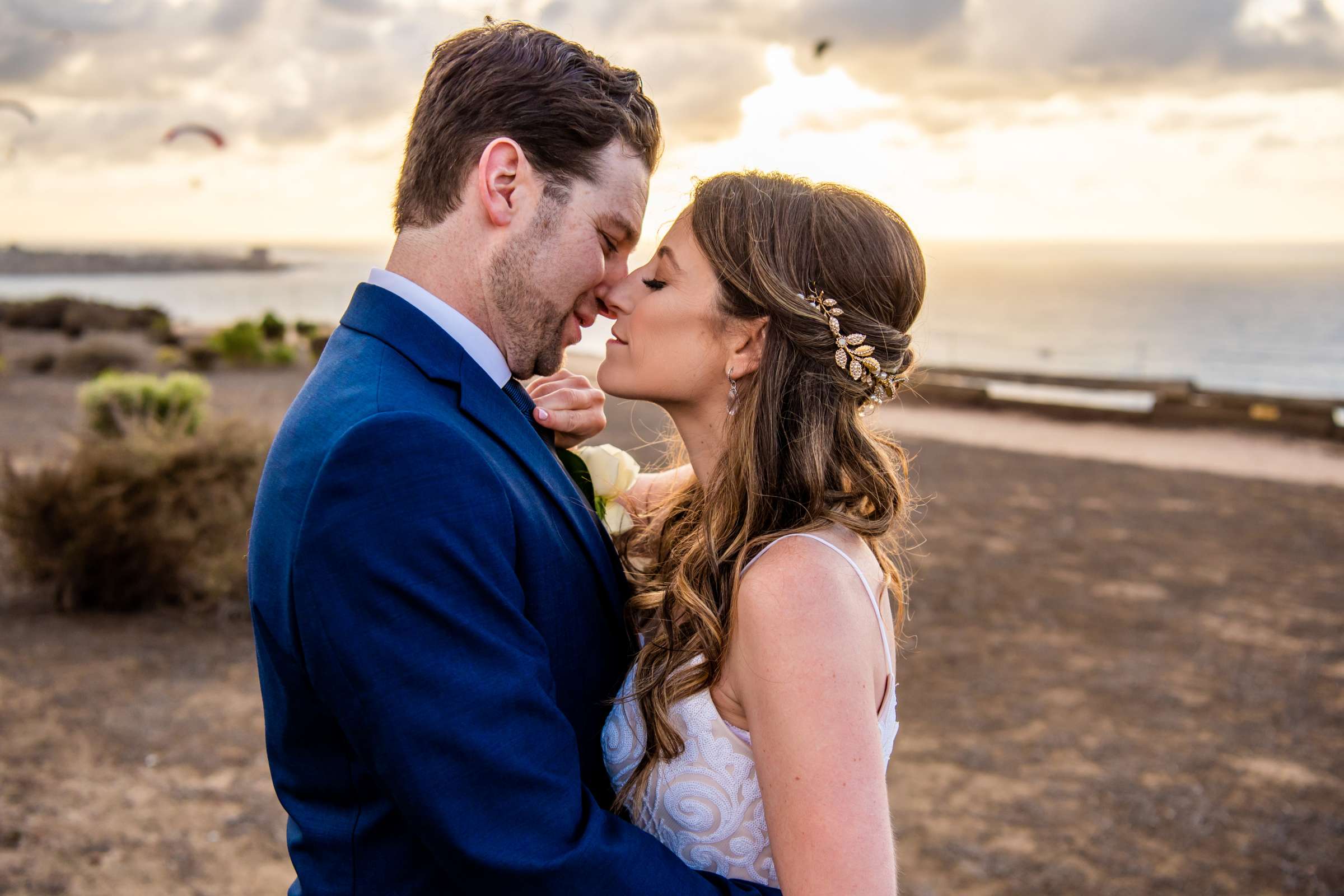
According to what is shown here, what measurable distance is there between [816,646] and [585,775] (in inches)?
23.9

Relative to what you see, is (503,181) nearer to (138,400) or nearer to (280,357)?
(138,400)

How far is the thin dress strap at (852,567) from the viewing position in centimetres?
205

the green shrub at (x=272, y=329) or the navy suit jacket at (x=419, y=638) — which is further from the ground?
the green shrub at (x=272, y=329)

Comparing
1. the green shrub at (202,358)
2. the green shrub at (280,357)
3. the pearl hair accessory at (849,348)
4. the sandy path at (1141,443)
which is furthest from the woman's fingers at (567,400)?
the green shrub at (202,358)

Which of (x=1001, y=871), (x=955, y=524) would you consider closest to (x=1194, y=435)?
(x=955, y=524)

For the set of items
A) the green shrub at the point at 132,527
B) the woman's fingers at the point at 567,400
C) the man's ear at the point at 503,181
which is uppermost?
the man's ear at the point at 503,181

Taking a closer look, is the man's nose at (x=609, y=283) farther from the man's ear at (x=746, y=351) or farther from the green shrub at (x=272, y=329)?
the green shrub at (x=272, y=329)

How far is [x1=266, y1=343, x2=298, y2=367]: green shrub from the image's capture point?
87.0 feet

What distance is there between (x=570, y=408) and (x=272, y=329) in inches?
1142

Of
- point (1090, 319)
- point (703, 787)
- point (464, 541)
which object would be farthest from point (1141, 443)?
point (1090, 319)

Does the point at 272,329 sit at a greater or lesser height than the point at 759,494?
greater

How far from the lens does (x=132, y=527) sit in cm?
785

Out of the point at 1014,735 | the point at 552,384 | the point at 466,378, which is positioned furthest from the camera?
the point at 1014,735

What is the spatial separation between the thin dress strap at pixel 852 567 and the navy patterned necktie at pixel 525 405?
0.50 meters
